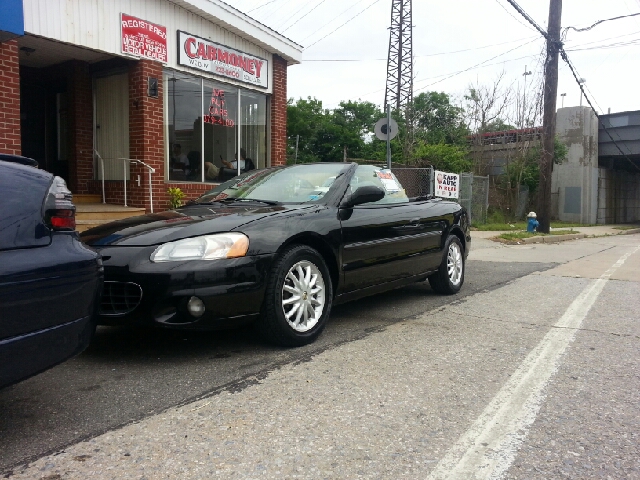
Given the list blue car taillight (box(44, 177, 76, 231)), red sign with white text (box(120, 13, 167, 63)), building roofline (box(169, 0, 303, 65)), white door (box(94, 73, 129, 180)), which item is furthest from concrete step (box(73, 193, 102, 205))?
blue car taillight (box(44, 177, 76, 231))

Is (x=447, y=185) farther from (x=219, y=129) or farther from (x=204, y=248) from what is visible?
(x=204, y=248)

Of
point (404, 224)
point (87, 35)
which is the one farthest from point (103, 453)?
point (87, 35)

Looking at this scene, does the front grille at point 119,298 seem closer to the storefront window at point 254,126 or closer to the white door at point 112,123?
the white door at point 112,123

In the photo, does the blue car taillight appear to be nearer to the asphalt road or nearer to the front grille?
the front grille

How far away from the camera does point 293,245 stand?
13.4ft

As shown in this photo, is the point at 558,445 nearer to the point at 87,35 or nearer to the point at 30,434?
the point at 30,434

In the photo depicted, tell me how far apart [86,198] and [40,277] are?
8.48 meters

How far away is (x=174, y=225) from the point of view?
3.91 metres

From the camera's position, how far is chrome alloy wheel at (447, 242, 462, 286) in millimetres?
6402

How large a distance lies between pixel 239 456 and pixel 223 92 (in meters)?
10.1

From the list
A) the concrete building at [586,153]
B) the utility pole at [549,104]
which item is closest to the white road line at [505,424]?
the utility pole at [549,104]

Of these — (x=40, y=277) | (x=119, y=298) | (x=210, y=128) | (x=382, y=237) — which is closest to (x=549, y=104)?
(x=210, y=128)

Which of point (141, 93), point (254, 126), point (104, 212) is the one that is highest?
point (141, 93)

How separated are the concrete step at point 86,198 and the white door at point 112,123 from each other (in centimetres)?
Answer: 40
